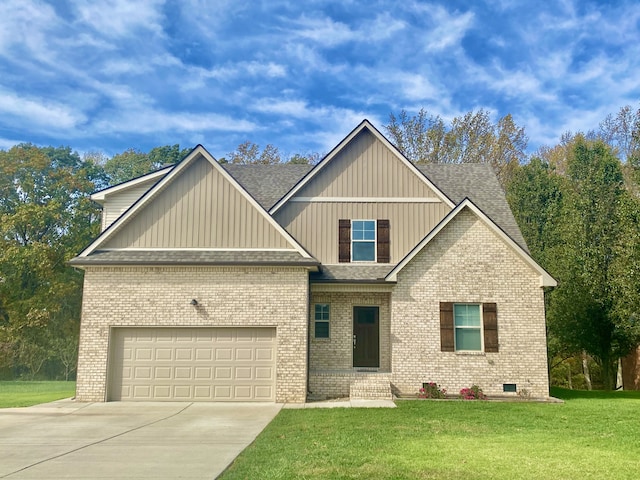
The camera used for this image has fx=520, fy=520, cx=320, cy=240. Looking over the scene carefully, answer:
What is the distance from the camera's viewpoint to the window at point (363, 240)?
660 inches

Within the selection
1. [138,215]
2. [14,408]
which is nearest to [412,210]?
[138,215]

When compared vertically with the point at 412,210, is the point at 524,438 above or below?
below

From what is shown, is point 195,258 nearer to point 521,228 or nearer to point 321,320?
point 321,320

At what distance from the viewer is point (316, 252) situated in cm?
1689

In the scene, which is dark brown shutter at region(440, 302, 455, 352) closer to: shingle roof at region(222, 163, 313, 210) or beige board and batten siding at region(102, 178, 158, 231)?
shingle roof at region(222, 163, 313, 210)

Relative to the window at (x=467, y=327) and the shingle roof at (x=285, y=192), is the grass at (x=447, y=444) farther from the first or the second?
the shingle roof at (x=285, y=192)

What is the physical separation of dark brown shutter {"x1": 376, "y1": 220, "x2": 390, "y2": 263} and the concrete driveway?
5.88 meters

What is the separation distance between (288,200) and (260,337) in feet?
16.5

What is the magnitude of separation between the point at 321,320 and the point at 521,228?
46.5 feet

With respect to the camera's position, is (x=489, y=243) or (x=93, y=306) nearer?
(x=93, y=306)

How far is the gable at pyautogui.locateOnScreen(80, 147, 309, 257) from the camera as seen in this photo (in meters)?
14.6

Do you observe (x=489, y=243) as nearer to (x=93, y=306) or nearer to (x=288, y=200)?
(x=288, y=200)

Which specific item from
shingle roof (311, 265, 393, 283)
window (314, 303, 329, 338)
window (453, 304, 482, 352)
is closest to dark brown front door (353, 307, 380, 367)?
window (314, 303, 329, 338)

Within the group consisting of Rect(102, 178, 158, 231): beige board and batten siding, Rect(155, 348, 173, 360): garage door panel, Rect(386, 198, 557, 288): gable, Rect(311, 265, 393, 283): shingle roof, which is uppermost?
Rect(102, 178, 158, 231): beige board and batten siding
